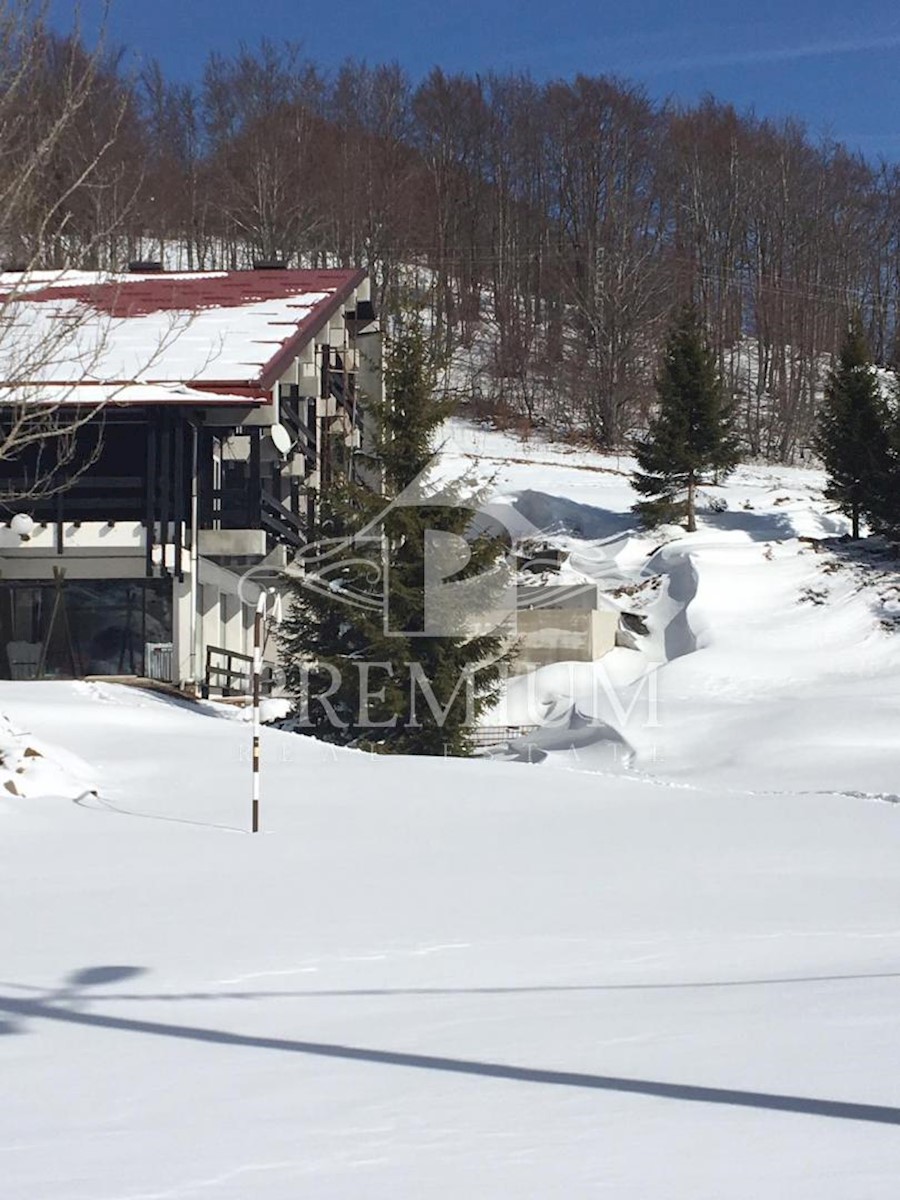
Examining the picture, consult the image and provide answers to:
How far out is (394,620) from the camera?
21516 mm

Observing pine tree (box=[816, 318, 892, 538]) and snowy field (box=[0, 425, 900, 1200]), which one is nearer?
snowy field (box=[0, 425, 900, 1200])

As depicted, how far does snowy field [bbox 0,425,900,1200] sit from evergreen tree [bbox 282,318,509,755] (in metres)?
4.32

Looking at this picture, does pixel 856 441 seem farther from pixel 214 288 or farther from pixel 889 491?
pixel 214 288

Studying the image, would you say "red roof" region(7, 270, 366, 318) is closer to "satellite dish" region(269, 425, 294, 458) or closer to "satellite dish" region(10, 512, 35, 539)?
"satellite dish" region(269, 425, 294, 458)

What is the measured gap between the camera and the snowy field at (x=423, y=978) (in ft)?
12.6

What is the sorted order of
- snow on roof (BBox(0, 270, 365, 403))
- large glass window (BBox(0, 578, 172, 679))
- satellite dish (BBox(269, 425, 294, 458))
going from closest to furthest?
1. snow on roof (BBox(0, 270, 365, 403))
2. large glass window (BBox(0, 578, 172, 679))
3. satellite dish (BBox(269, 425, 294, 458))

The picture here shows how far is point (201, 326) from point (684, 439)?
44.6 feet

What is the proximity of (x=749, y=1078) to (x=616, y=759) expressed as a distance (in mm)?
18795

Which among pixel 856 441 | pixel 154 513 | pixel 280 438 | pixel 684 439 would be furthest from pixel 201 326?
pixel 856 441

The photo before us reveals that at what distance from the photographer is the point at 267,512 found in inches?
1080

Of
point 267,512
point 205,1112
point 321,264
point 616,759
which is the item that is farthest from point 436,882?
point 321,264

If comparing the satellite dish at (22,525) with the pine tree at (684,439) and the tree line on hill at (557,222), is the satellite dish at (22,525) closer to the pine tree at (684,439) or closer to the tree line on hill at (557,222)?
the pine tree at (684,439)

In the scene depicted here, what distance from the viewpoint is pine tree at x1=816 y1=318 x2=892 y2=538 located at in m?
33.5

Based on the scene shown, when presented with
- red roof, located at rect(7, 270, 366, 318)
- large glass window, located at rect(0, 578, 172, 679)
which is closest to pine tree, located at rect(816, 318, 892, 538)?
red roof, located at rect(7, 270, 366, 318)
